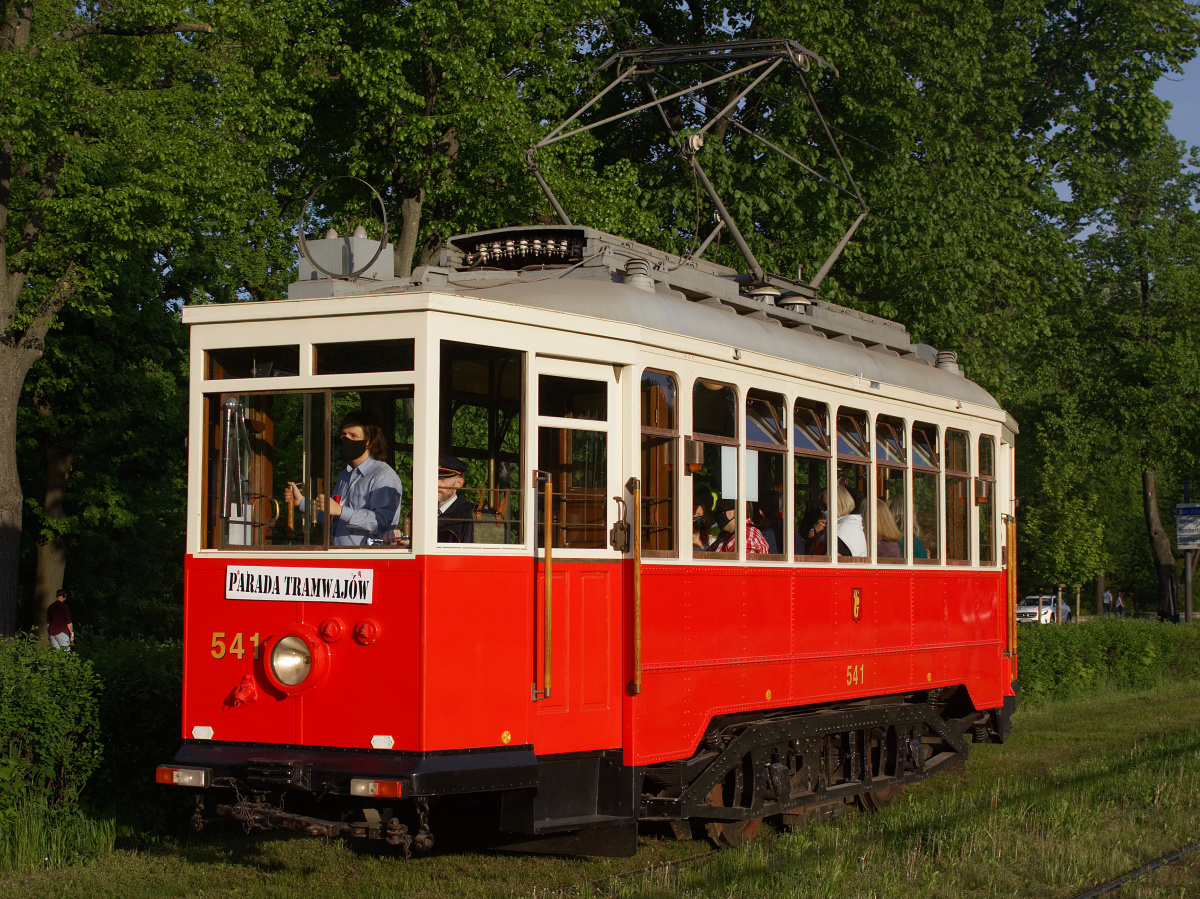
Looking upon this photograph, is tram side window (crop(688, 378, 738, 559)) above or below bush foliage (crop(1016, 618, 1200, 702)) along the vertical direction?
above

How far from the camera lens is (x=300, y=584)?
645 centimetres

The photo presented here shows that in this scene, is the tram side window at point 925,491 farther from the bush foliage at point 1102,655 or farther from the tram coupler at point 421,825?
the bush foliage at point 1102,655

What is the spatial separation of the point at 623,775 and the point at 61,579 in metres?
17.4

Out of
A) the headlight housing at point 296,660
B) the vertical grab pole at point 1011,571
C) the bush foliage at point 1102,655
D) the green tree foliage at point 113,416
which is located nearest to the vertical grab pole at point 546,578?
the headlight housing at point 296,660

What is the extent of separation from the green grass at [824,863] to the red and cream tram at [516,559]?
32 centimetres

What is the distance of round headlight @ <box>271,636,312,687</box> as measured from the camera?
6391 mm

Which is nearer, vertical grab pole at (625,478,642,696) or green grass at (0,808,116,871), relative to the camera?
vertical grab pole at (625,478,642,696)

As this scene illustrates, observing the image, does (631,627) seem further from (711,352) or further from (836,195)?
(836,195)

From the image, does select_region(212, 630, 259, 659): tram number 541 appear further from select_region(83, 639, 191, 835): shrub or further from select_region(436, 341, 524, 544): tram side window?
select_region(83, 639, 191, 835): shrub

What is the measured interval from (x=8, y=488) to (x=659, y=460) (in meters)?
9.82

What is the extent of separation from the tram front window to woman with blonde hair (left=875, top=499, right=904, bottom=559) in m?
3.81

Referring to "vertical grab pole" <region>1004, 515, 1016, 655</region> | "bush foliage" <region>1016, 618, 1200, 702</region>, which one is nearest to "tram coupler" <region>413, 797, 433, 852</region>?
"vertical grab pole" <region>1004, 515, 1016, 655</region>

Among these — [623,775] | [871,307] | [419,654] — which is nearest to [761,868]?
[623,775]

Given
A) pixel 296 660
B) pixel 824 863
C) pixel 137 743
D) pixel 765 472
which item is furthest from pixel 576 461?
pixel 137 743
